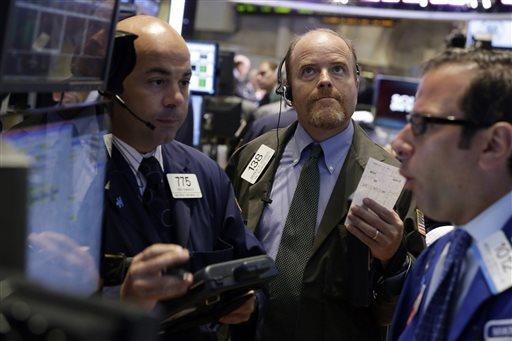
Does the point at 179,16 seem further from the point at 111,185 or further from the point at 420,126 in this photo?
the point at 420,126

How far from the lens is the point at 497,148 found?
1.55 m

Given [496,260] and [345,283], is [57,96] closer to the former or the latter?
[496,260]

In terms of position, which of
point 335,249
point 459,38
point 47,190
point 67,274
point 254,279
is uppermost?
point 459,38

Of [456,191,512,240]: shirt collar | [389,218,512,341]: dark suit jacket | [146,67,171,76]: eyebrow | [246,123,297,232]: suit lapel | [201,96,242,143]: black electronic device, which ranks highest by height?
[146,67,171,76]: eyebrow

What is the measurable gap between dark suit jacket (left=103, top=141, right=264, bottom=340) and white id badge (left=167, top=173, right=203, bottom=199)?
0.02 m

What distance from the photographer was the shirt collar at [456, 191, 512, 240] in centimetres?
153

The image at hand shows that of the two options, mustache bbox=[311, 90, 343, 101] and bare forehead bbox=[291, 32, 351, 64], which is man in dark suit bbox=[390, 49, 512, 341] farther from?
bare forehead bbox=[291, 32, 351, 64]

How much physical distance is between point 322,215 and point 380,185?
31 centimetres

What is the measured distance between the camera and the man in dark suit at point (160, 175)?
189 centimetres

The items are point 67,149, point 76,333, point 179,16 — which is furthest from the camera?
point 179,16

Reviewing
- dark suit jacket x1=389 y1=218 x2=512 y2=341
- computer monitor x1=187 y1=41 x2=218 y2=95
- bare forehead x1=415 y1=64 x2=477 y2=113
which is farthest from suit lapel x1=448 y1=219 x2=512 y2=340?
computer monitor x1=187 y1=41 x2=218 y2=95

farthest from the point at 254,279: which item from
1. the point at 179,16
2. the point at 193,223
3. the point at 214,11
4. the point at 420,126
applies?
the point at 214,11

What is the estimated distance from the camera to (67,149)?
1.33 m

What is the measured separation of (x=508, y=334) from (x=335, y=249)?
1084 millimetres
